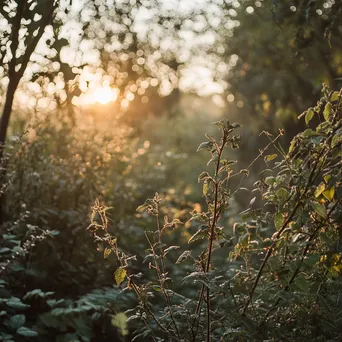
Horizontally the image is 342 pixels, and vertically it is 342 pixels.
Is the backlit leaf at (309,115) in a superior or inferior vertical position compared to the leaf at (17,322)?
superior

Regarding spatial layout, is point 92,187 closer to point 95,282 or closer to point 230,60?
point 95,282

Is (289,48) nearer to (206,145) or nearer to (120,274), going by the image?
(206,145)

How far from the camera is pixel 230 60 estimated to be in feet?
66.8

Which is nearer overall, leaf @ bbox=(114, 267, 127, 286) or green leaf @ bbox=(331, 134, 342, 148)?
green leaf @ bbox=(331, 134, 342, 148)

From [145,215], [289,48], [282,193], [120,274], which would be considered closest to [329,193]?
[282,193]

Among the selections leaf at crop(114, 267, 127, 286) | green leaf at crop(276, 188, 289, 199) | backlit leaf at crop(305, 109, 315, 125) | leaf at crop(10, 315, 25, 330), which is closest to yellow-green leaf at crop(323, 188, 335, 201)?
green leaf at crop(276, 188, 289, 199)

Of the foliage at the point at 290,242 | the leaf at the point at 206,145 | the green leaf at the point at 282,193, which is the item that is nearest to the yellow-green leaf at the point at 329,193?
the foliage at the point at 290,242

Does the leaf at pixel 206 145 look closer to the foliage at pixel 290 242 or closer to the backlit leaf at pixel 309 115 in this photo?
the foliage at pixel 290 242

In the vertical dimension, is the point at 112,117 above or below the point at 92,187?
above

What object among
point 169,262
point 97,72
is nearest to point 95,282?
point 169,262

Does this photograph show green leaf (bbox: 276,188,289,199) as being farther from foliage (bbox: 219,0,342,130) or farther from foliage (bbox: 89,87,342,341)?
foliage (bbox: 219,0,342,130)

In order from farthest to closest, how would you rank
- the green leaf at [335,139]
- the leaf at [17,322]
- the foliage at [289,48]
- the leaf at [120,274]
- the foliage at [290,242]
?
the foliage at [289,48]
the leaf at [17,322]
the leaf at [120,274]
the foliage at [290,242]
the green leaf at [335,139]

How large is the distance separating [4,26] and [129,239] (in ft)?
8.79

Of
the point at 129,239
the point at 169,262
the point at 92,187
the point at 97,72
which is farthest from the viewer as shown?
the point at 97,72
